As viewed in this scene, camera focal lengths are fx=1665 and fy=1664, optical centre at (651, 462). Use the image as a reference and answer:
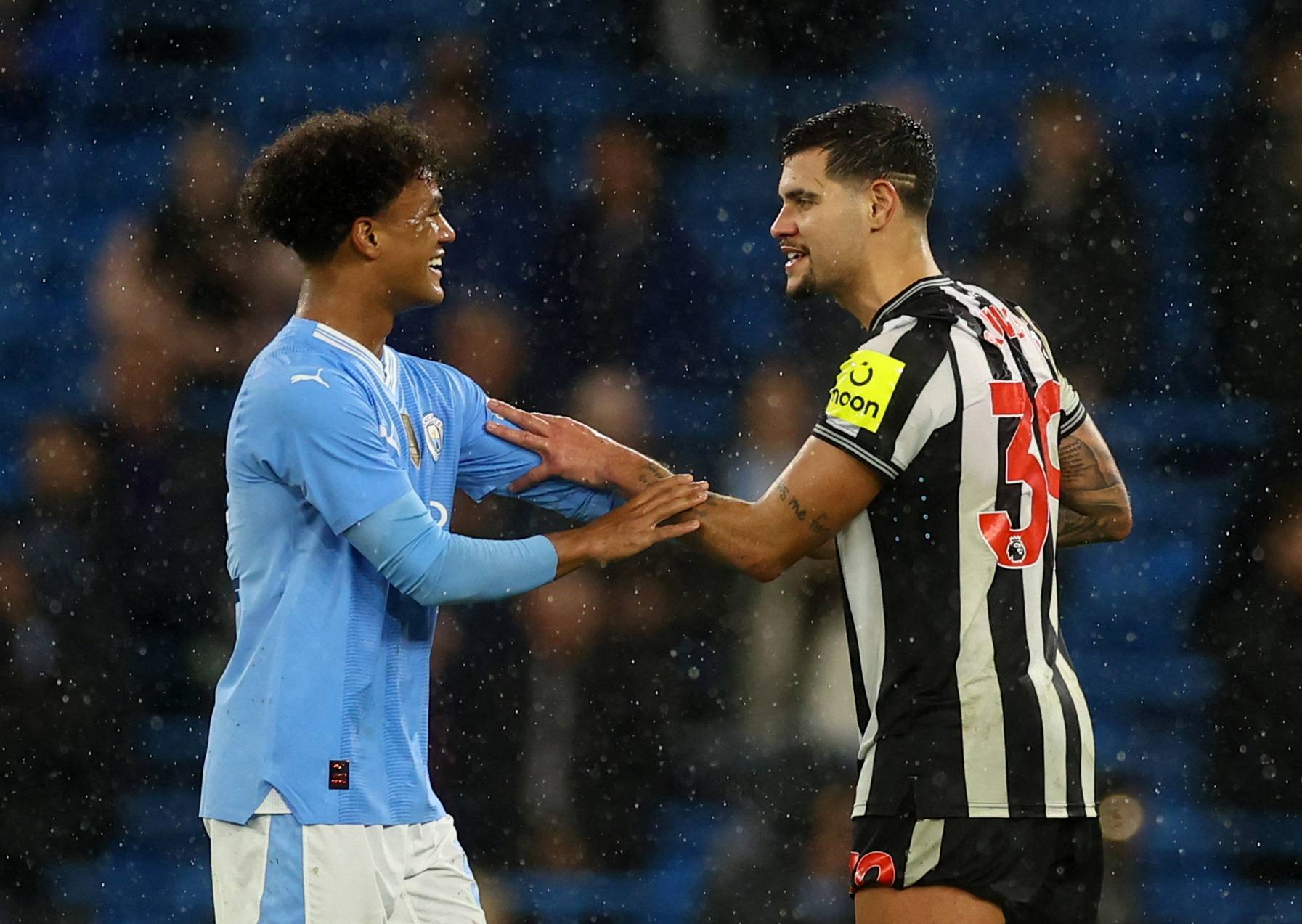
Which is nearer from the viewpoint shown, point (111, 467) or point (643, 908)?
point (643, 908)

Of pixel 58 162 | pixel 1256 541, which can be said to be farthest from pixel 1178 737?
pixel 58 162

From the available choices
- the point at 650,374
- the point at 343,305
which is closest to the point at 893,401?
the point at 343,305

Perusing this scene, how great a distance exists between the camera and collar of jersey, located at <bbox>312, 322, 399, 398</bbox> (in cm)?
285

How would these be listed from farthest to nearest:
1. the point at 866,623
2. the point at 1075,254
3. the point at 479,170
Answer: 1. the point at 479,170
2. the point at 1075,254
3. the point at 866,623

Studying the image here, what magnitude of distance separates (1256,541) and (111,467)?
3.94 metres

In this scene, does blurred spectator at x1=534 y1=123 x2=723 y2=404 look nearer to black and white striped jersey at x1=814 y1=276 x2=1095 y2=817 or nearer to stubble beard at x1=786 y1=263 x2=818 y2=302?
stubble beard at x1=786 y1=263 x2=818 y2=302

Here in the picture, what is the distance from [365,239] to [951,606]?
1.21 m

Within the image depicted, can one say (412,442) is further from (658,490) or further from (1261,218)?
(1261,218)

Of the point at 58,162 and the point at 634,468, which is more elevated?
the point at 58,162

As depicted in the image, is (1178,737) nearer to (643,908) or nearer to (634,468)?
(643,908)

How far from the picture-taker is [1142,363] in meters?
5.74

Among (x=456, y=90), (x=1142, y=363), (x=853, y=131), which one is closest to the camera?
(x=853, y=131)

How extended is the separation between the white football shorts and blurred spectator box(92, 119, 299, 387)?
3433 millimetres

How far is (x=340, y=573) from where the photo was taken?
107 inches
